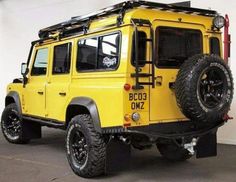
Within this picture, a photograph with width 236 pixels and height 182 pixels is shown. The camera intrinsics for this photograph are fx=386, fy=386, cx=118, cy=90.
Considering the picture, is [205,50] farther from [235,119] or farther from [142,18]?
[235,119]

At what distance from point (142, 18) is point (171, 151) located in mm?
2553

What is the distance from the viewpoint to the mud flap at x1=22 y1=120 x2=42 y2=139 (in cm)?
781

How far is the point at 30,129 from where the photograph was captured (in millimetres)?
7930

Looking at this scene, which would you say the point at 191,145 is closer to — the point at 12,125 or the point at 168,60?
Result: the point at 168,60

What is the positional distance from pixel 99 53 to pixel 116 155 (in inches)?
56.3

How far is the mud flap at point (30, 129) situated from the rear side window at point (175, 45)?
145 inches

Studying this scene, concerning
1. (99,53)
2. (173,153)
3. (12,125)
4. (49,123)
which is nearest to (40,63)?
(49,123)

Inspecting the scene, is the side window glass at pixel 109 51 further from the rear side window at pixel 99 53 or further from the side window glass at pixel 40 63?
the side window glass at pixel 40 63

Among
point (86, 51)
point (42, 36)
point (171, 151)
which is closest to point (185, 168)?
point (171, 151)

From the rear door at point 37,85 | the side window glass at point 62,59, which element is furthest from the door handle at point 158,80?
Result: the rear door at point 37,85

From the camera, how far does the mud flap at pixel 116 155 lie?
5.03 metres

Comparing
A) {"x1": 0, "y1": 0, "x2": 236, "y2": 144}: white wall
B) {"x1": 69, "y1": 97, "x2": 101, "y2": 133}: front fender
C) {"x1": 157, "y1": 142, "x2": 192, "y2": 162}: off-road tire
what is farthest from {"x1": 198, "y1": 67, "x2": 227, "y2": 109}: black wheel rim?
{"x1": 0, "y1": 0, "x2": 236, "y2": 144}: white wall

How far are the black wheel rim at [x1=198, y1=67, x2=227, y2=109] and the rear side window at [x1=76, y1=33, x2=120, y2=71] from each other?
1139 millimetres

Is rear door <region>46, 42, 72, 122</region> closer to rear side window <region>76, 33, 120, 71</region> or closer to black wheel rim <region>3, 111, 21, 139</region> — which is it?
rear side window <region>76, 33, 120, 71</region>
